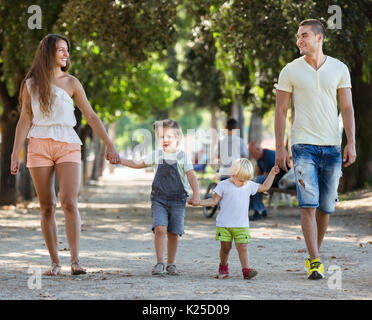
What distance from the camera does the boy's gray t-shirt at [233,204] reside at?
680 centimetres

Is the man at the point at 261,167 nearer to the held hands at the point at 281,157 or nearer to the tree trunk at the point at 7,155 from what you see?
the tree trunk at the point at 7,155

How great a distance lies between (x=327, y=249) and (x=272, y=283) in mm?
3183

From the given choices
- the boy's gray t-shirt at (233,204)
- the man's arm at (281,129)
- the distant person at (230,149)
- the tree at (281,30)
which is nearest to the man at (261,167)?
the distant person at (230,149)

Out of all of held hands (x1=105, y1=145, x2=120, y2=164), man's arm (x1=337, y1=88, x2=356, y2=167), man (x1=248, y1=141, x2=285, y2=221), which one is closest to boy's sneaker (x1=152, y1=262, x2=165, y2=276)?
held hands (x1=105, y1=145, x2=120, y2=164)

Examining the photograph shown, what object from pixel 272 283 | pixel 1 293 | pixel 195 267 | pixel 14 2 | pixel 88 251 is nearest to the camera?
pixel 1 293

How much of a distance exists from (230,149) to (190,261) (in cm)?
562

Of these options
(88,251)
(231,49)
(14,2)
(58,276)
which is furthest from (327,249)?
(14,2)

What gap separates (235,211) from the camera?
22.4ft

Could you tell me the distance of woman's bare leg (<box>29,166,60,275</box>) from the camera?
264 inches

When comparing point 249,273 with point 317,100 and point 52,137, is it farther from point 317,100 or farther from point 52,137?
point 52,137

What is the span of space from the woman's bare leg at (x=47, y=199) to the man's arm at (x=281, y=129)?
209 cm

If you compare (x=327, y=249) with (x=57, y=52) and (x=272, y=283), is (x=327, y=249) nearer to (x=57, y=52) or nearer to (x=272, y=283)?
(x=272, y=283)

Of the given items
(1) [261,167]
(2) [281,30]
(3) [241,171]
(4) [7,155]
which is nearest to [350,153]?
(3) [241,171]

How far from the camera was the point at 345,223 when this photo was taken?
13.2 meters
